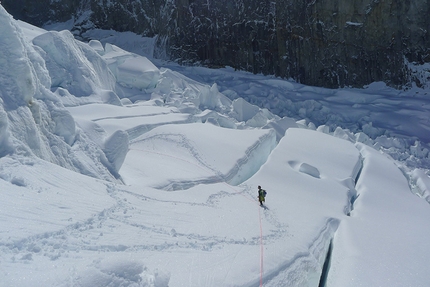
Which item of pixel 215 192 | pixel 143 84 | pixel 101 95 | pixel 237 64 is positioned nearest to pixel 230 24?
pixel 237 64

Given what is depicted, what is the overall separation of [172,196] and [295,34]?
800 inches

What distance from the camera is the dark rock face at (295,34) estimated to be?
22422 mm

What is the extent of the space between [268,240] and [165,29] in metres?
23.6

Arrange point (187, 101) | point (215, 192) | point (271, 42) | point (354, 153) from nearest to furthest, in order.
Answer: point (215, 192)
point (354, 153)
point (187, 101)
point (271, 42)

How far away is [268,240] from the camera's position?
546 centimetres

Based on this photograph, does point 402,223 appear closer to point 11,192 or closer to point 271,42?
point 11,192

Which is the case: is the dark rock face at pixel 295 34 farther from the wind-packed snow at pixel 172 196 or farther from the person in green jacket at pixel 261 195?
the person in green jacket at pixel 261 195

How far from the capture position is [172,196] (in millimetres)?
5977

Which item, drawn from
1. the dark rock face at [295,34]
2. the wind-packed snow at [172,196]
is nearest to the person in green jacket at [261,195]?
the wind-packed snow at [172,196]

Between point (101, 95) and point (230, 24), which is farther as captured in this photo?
point (230, 24)

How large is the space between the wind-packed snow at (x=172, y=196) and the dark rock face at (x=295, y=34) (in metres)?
11.3

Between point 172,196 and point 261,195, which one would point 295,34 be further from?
point 172,196

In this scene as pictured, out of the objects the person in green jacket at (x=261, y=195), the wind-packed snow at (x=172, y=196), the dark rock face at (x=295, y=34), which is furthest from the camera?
the dark rock face at (x=295, y=34)

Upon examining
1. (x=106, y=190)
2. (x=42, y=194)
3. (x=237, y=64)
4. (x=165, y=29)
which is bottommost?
(x=237, y=64)
